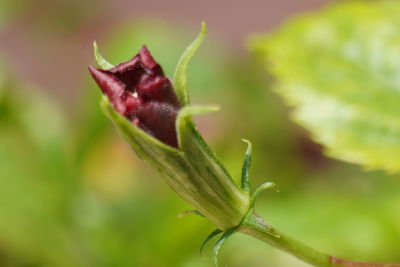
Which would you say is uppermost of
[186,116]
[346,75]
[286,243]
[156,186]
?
[186,116]

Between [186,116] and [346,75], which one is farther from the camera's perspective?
[346,75]

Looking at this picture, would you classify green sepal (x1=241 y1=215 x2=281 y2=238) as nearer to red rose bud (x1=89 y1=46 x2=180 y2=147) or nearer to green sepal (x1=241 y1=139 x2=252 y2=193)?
green sepal (x1=241 y1=139 x2=252 y2=193)

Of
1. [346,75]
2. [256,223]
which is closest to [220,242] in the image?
[256,223]

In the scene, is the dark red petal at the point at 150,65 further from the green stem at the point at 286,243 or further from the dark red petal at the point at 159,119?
the green stem at the point at 286,243

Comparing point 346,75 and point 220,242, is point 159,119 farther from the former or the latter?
point 346,75

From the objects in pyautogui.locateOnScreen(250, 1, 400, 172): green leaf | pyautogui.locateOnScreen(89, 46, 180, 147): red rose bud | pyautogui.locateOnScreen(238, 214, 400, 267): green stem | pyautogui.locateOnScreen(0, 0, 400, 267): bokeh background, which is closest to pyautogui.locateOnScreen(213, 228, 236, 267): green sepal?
pyautogui.locateOnScreen(238, 214, 400, 267): green stem

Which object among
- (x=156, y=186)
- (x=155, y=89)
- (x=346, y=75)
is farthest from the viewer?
(x=156, y=186)

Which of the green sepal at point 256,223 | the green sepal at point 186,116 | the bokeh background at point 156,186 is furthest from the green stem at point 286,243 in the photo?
the bokeh background at point 156,186

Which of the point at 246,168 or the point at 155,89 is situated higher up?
the point at 155,89
